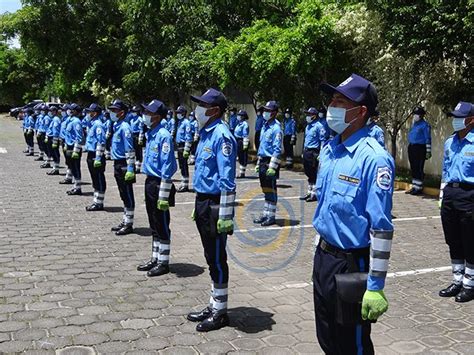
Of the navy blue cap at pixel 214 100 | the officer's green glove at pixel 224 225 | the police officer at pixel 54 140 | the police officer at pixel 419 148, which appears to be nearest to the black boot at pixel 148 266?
the officer's green glove at pixel 224 225

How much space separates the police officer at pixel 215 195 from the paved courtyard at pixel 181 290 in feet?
0.83

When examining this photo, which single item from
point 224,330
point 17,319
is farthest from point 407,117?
point 17,319

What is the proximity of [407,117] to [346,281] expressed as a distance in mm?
12373

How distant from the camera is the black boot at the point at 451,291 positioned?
6172 mm

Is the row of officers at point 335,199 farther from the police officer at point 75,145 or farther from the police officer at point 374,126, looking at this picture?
the police officer at point 75,145

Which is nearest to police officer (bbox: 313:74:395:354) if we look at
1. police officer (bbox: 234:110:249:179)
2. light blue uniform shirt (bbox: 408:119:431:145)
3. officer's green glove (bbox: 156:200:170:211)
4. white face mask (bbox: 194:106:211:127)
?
white face mask (bbox: 194:106:211:127)

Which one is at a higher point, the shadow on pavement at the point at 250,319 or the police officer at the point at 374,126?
the police officer at the point at 374,126

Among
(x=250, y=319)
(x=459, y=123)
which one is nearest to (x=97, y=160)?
(x=250, y=319)

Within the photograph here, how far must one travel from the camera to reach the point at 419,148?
522 inches

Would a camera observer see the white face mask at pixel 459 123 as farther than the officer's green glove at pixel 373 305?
Yes

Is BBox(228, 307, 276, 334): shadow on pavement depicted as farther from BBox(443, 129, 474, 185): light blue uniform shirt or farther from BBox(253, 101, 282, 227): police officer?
BBox(253, 101, 282, 227): police officer

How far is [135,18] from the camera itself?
25109 mm

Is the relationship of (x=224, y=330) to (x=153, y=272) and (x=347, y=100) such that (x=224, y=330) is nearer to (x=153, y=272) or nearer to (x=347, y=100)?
(x=153, y=272)

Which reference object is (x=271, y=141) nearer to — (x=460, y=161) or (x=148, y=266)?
(x=148, y=266)
